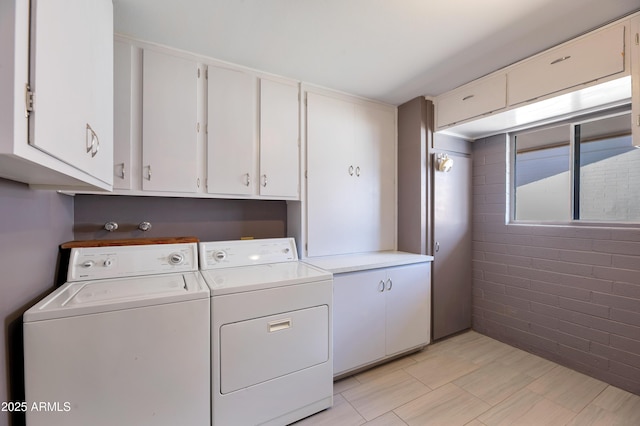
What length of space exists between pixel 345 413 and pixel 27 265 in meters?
1.91

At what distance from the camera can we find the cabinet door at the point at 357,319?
199 centimetres

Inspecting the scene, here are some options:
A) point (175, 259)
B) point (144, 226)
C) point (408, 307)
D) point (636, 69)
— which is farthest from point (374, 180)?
point (144, 226)

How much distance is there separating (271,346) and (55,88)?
4.82ft

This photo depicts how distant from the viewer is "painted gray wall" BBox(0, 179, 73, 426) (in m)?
1.04

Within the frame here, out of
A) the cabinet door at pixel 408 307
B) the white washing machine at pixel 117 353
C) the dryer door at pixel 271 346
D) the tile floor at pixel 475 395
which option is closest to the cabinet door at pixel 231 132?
the white washing machine at pixel 117 353

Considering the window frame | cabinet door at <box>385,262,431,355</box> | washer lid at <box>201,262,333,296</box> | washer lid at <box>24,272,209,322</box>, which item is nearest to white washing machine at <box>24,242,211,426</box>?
washer lid at <box>24,272,209,322</box>

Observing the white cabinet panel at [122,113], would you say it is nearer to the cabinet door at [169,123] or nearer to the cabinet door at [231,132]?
the cabinet door at [169,123]

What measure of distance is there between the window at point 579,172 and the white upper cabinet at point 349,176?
1.27 metres

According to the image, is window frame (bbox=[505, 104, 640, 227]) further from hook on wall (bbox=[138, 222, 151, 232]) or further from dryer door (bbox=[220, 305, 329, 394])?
hook on wall (bbox=[138, 222, 151, 232])

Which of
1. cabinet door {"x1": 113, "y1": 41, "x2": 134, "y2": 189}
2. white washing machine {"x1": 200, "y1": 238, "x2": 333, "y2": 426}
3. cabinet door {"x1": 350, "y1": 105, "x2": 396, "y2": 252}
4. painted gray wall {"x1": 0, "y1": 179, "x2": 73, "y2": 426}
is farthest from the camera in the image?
cabinet door {"x1": 350, "y1": 105, "x2": 396, "y2": 252}

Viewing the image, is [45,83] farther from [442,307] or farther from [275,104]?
[442,307]

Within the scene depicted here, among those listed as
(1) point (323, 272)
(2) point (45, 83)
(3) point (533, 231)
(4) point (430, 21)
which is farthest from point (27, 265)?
(3) point (533, 231)

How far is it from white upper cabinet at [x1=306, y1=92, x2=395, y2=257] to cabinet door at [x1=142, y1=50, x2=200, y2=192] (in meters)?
0.92

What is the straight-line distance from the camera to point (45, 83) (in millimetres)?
718
